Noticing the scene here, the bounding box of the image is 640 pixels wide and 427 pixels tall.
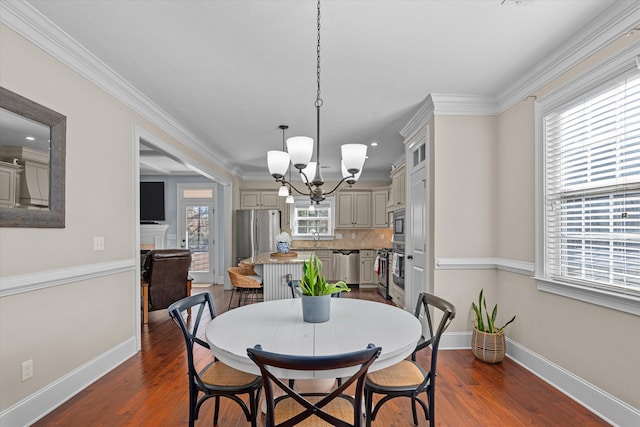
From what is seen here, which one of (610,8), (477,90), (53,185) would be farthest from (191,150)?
(610,8)

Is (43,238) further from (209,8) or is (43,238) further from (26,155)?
(209,8)

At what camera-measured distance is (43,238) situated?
89.1 inches

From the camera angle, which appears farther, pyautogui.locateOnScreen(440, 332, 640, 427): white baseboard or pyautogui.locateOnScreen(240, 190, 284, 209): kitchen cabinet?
pyautogui.locateOnScreen(240, 190, 284, 209): kitchen cabinet

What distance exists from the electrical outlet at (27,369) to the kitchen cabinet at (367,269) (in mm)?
5788

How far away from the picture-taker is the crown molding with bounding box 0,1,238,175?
6.63 feet

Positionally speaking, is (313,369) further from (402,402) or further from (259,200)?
(259,200)

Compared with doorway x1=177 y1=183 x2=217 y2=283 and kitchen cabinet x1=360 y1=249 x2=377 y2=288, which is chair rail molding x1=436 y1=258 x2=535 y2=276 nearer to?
kitchen cabinet x1=360 y1=249 x2=377 y2=288

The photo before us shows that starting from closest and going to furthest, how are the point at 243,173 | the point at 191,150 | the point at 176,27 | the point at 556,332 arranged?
the point at 176,27
the point at 556,332
the point at 191,150
the point at 243,173

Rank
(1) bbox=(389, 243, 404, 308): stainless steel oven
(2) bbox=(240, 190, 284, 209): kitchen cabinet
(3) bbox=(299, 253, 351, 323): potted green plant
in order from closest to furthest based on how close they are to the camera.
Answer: (3) bbox=(299, 253, 351, 323): potted green plant → (1) bbox=(389, 243, 404, 308): stainless steel oven → (2) bbox=(240, 190, 284, 209): kitchen cabinet

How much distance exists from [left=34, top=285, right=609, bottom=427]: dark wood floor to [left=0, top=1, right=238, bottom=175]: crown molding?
2.44 m

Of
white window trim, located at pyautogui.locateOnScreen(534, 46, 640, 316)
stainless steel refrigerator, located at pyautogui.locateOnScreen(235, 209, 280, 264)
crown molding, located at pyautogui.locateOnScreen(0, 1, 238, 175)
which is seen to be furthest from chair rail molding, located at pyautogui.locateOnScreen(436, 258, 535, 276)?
stainless steel refrigerator, located at pyautogui.locateOnScreen(235, 209, 280, 264)

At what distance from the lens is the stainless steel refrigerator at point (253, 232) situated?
716 centimetres

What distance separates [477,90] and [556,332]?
7.31 feet

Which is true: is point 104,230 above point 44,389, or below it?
above
